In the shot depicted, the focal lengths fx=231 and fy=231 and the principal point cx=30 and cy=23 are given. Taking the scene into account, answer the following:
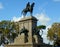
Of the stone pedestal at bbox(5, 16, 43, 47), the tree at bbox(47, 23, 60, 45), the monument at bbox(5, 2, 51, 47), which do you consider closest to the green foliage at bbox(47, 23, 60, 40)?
the tree at bbox(47, 23, 60, 45)

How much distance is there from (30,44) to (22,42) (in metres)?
1.87

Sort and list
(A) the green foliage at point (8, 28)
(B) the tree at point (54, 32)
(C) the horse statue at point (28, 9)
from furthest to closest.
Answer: (B) the tree at point (54, 32)
(A) the green foliage at point (8, 28)
(C) the horse statue at point (28, 9)

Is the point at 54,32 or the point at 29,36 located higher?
the point at 54,32

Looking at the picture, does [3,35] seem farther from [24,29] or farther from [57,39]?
[24,29]

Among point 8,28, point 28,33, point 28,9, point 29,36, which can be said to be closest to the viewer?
point 29,36

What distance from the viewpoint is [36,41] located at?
3198 centimetres

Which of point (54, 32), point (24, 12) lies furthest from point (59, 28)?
point (24, 12)

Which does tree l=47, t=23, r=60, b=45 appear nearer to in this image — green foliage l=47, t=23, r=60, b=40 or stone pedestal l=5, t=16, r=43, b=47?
green foliage l=47, t=23, r=60, b=40

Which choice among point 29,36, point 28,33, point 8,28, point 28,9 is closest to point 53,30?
point 8,28

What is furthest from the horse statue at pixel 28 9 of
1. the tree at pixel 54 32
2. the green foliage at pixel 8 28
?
the tree at pixel 54 32

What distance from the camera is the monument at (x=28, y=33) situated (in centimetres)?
3172

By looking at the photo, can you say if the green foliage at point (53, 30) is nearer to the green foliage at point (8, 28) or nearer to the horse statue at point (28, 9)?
the green foliage at point (8, 28)

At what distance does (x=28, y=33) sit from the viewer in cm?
3278

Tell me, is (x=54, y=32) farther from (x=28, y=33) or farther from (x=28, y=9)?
(x=28, y=33)
